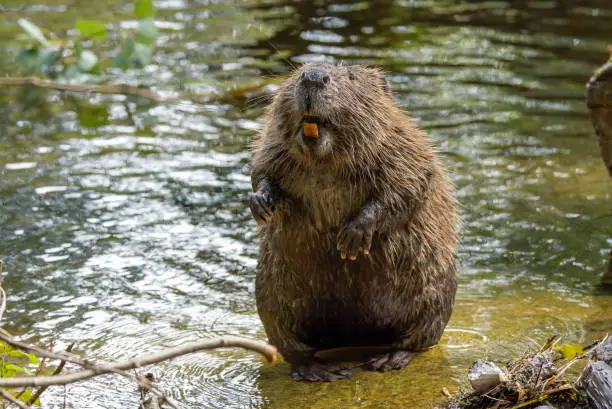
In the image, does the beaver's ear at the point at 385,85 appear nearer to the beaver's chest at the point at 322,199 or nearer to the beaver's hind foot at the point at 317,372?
the beaver's chest at the point at 322,199

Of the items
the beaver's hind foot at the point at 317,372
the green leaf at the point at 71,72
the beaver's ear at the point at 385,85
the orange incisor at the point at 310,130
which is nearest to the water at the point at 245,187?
the beaver's hind foot at the point at 317,372

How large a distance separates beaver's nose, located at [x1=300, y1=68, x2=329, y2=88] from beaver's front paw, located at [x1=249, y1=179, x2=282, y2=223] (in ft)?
1.65

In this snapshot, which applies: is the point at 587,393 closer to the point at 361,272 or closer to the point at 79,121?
the point at 361,272

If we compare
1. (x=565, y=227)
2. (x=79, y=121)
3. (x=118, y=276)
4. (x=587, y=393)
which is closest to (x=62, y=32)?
(x=79, y=121)

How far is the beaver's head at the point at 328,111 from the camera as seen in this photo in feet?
12.9

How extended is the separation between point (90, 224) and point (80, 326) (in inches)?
54.2

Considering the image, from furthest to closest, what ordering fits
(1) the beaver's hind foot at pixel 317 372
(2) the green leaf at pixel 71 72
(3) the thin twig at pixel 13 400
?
1. (2) the green leaf at pixel 71 72
2. (1) the beaver's hind foot at pixel 317 372
3. (3) the thin twig at pixel 13 400

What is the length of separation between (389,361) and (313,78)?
132 centimetres

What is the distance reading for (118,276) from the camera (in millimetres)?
5512

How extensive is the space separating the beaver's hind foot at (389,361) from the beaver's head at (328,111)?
951 mm

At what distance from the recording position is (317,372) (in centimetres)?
430

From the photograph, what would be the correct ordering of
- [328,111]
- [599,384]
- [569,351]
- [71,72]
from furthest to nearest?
[71,72]
[328,111]
[569,351]
[599,384]

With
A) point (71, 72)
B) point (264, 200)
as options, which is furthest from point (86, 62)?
point (264, 200)

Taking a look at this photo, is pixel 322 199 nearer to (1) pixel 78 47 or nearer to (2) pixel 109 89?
(2) pixel 109 89
